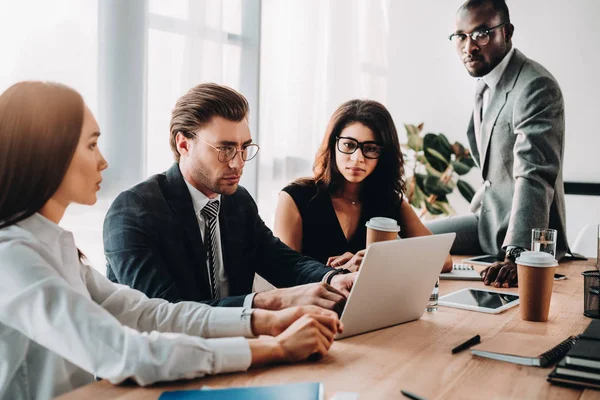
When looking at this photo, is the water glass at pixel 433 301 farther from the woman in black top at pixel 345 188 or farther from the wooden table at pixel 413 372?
the woman in black top at pixel 345 188

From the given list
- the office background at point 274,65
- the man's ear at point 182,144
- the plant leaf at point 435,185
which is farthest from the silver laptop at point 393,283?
the plant leaf at point 435,185

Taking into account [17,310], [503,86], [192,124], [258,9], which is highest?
[258,9]

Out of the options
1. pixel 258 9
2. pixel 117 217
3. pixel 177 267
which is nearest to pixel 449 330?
pixel 177 267

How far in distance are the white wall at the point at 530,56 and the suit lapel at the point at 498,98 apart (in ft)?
5.54

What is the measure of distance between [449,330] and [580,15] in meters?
3.34

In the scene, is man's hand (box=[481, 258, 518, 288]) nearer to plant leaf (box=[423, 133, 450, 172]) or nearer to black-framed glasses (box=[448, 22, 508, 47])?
black-framed glasses (box=[448, 22, 508, 47])

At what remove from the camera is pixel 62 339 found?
3.36 ft

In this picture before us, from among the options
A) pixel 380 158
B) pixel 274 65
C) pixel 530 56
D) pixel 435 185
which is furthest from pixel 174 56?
pixel 530 56

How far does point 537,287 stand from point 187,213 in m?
0.98

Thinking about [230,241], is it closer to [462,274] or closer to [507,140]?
[462,274]

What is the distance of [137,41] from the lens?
2.49m

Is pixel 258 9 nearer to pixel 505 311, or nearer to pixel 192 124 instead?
pixel 192 124

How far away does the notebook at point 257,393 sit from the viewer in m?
0.99

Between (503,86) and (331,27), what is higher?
(331,27)
